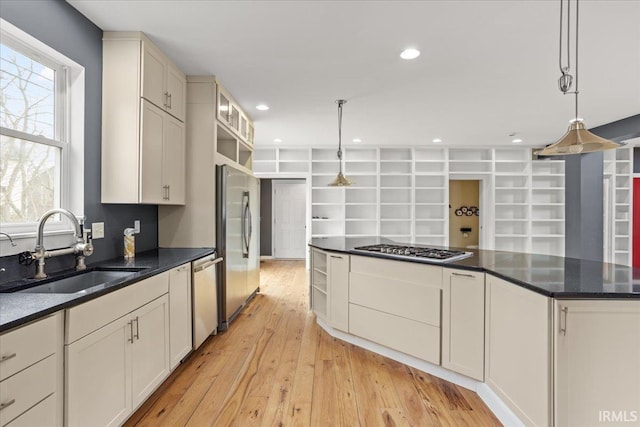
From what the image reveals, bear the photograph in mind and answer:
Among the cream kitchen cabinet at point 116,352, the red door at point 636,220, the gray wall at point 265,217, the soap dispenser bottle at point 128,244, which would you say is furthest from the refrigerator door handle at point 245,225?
the red door at point 636,220

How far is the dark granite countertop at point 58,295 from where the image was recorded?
1186 mm

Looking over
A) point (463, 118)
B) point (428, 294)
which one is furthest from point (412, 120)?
point (428, 294)

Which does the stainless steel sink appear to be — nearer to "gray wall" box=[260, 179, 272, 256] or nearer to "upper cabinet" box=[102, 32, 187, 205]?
"upper cabinet" box=[102, 32, 187, 205]

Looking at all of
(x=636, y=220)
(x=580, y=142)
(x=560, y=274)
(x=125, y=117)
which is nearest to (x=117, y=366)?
(x=125, y=117)

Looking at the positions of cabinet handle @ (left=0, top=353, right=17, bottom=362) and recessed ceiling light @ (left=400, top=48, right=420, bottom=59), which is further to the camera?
recessed ceiling light @ (left=400, top=48, right=420, bottom=59)

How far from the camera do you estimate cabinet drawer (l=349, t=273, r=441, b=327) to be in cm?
244

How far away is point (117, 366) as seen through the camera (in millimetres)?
1705

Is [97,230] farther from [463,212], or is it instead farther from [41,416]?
[463,212]

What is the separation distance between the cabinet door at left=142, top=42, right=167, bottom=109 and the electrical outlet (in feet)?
3.33

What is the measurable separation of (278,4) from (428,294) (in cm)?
226

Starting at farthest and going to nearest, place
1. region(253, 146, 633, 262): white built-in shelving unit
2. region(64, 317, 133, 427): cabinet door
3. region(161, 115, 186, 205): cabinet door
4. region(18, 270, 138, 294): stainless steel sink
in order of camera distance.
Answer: region(253, 146, 633, 262): white built-in shelving unit
region(161, 115, 186, 205): cabinet door
region(18, 270, 138, 294): stainless steel sink
region(64, 317, 133, 427): cabinet door

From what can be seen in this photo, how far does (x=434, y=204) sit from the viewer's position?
22.4ft

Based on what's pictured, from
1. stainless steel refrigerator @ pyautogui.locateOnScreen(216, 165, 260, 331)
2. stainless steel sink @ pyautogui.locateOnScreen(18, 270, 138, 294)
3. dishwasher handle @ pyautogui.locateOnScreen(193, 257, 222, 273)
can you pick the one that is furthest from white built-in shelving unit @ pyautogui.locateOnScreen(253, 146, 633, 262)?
stainless steel sink @ pyautogui.locateOnScreen(18, 270, 138, 294)

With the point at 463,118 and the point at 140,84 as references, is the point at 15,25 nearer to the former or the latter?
the point at 140,84
